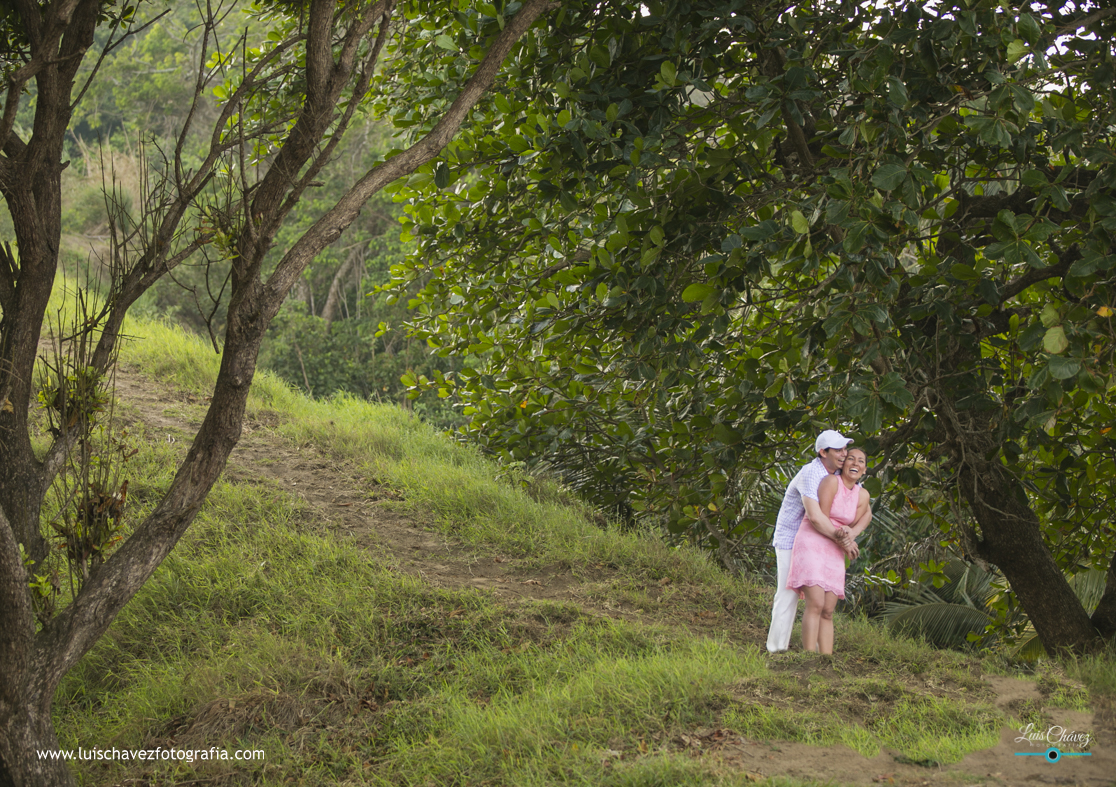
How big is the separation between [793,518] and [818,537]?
0.56ft

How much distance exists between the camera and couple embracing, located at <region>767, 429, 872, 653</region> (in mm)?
4496

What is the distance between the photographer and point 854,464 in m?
4.46

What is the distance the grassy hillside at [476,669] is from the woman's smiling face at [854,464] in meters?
1.05

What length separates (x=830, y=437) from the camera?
14.0 feet

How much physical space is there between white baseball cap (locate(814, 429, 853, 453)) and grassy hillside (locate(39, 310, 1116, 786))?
1189 mm

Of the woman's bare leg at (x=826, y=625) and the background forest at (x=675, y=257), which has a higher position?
the background forest at (x=675, y=257)

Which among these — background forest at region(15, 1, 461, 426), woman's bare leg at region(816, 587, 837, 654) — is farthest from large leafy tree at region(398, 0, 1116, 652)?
background forest at region(15, 1, 461, 426)

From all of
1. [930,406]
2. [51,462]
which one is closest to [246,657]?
[51,462]

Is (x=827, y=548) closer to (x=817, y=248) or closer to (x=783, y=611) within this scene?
(x=783, y=611)

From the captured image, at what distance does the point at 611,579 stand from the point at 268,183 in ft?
12.1

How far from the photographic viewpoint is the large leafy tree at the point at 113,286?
A: 10.3ft

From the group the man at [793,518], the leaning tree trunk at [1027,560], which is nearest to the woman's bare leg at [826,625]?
the man at [793,518]

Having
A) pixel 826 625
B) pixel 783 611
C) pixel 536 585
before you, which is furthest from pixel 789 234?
A: pixel 536 585

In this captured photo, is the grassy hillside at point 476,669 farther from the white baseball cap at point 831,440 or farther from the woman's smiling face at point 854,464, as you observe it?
the white baseball cap at point 831,440
